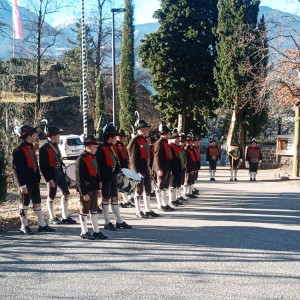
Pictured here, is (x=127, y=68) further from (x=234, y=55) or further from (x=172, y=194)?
(x=172, y=194)

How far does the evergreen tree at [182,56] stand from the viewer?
29484 millimetres

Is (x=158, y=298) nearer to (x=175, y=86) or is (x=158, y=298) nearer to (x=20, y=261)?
(x=20, y=261)

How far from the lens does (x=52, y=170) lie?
1010 cm

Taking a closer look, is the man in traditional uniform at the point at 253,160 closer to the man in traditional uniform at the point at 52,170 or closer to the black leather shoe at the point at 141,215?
the black leather shoe at the point at 141,215

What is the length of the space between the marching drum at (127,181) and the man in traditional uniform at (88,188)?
3.89 feet

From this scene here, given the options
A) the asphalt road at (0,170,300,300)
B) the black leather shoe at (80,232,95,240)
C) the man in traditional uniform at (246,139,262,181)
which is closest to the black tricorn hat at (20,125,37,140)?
the asphalt road at (0,170,300,300)

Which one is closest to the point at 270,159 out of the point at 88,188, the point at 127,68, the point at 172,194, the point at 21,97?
the point at 127,68

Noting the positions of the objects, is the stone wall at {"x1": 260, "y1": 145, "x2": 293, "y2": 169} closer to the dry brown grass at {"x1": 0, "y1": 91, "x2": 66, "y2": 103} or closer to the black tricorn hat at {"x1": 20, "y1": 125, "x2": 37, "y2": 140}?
the dry brown grass at {"x1": 0, "y1": 91, "x2": 66, "y2": 103}

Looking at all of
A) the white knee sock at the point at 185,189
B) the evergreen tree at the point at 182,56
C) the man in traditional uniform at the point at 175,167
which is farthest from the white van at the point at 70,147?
the man in traditional uniform at the point at 175,167

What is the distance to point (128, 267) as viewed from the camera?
6875mm

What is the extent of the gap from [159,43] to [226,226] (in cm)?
2111

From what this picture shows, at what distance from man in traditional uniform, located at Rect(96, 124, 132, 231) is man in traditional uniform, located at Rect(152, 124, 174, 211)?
2.41m

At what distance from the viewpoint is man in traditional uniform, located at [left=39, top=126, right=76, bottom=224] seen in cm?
1004

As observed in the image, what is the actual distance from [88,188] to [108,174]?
0.92 metres
